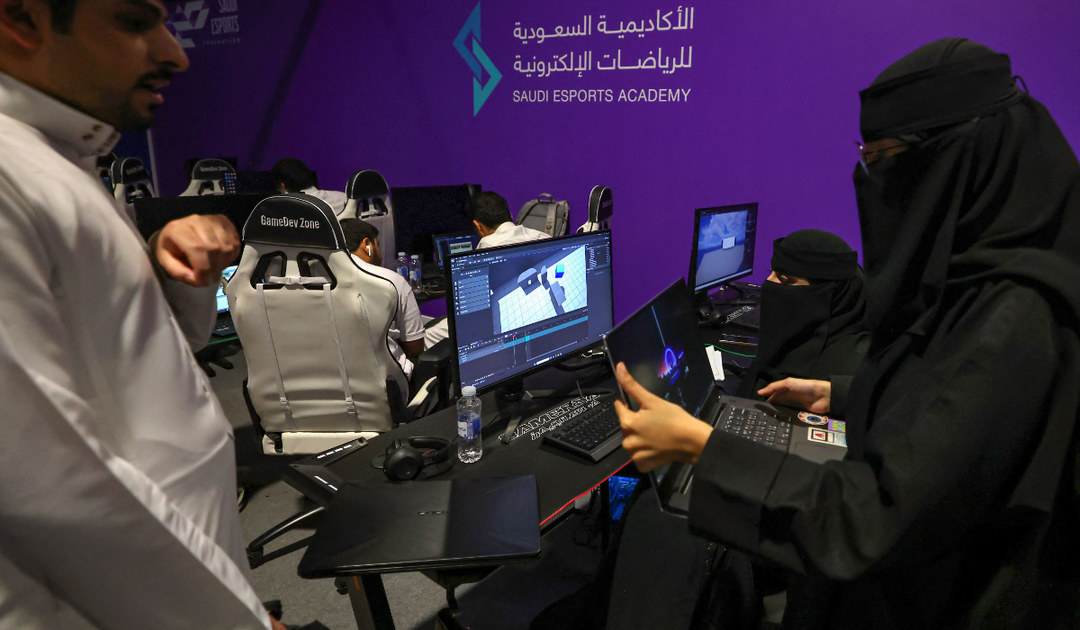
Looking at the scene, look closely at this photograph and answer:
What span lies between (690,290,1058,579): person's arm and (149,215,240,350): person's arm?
834mm

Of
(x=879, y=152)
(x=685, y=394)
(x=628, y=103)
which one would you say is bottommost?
(x=685, y=394)

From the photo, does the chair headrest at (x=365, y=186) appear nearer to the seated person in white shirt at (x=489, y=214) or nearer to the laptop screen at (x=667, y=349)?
the seated person in white shirt at (x=489, y=214)

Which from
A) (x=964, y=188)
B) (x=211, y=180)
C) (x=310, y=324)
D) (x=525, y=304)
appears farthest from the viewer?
(x=211, y=180)

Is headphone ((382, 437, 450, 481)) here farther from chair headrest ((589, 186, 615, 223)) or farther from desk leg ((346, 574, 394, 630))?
chair headrest ((589, 186, 615, 223))

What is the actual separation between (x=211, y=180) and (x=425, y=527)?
5046 millimetres

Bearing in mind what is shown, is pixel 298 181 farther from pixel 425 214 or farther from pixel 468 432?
pixel 468 432

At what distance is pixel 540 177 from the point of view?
480 cm

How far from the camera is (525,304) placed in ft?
5.67

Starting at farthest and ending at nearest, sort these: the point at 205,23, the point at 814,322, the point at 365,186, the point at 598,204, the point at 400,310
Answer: the point at 205,23 < the point at 365,186 < the point at 598,204 < the point at 400,310 < the point at 814,322

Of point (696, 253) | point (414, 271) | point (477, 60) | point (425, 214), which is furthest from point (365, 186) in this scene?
point (696, 253)

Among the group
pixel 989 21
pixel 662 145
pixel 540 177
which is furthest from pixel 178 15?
pixel 989 21

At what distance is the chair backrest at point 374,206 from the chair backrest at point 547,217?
96 cm

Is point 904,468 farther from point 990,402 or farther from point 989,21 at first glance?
point 989,21

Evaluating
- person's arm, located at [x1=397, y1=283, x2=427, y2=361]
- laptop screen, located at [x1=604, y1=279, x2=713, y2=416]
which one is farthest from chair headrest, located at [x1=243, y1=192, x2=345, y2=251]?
laptop screen, located at [x1=604, y1=279, x2=713, y2=416]
